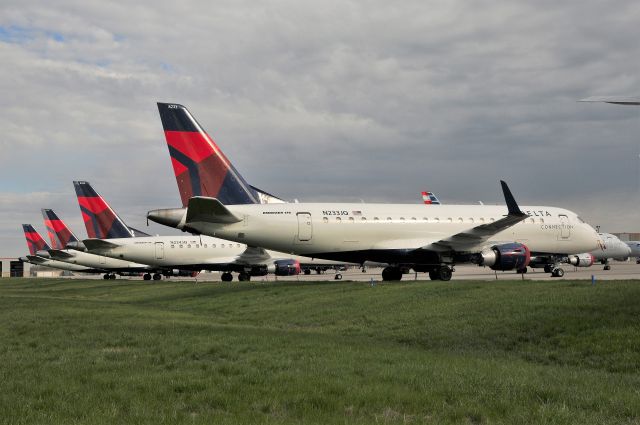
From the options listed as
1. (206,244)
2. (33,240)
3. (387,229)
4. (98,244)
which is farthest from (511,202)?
(33,240)

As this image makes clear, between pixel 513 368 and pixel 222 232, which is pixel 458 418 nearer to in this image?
pixel 513 368

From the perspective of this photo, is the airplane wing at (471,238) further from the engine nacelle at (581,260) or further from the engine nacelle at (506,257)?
the engine nacelle at (581,260)

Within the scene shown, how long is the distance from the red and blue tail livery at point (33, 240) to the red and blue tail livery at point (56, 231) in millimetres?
15863

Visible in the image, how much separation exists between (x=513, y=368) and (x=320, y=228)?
21066mm

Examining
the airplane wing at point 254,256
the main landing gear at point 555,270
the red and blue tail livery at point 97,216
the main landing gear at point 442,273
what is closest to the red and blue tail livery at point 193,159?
the main landing gear at point 442,273

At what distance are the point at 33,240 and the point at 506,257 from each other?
88.1 meters

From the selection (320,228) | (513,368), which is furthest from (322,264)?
(513,368)

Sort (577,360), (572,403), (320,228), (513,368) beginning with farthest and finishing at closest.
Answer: (320,228), (577,360), (513,368), (572,403)

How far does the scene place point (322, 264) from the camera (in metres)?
59.5

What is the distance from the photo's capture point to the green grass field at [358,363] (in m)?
7.80

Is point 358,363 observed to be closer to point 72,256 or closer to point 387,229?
point 387,229

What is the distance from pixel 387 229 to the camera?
33.1 meters

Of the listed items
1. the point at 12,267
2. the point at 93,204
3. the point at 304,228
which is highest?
the point at 93,204

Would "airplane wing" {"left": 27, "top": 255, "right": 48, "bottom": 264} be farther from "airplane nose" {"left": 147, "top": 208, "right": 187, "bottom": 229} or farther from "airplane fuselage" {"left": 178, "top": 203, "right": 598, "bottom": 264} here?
"airplane fuselage" {"left": 178, "top": 203, "right": 598, "bottom": 264}
